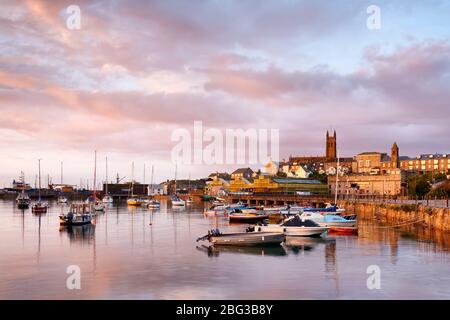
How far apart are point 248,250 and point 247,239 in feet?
4.56

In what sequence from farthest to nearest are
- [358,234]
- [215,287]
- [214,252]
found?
[358,234] → [214,252] → [215,287]

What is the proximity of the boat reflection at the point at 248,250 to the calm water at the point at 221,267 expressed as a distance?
9 cm

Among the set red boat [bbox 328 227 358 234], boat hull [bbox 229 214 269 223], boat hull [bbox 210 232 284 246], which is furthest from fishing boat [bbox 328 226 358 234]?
boat hull [bbox 229 214 269 223]

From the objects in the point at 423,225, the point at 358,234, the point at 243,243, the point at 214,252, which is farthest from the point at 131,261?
the point at 423,225

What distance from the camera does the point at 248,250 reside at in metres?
45.2

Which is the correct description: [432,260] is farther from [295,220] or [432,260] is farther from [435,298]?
[295,220]

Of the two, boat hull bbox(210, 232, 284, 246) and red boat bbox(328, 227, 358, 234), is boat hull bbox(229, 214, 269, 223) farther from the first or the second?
boat hull bbox(210, 232, 284, 246)

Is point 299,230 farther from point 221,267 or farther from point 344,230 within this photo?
point 221,267

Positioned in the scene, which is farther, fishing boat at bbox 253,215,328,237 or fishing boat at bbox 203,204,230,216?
fishing boat at bbox 203,204,230,216

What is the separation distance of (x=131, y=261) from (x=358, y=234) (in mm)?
29401

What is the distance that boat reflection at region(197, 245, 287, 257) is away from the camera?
43406 millimetres

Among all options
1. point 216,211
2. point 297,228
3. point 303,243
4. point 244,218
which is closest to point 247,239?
point 303,243

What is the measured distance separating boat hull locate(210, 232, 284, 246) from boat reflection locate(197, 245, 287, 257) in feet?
1.43
